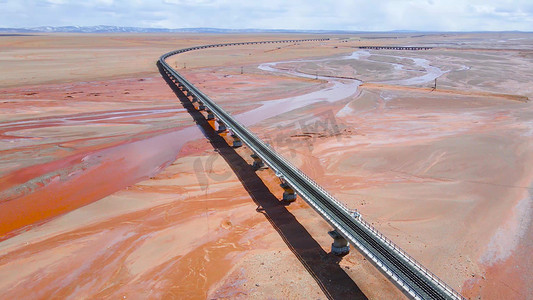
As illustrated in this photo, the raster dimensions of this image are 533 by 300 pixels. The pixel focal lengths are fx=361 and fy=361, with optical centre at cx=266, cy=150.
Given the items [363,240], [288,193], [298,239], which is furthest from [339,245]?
[288,193]

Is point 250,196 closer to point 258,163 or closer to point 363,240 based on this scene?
point 258,163

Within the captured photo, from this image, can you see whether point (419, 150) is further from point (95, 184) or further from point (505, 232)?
point (95, 184)

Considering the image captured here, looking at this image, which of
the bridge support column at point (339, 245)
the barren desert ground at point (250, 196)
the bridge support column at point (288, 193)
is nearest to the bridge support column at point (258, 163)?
the barren desert ground at point (250, 196)

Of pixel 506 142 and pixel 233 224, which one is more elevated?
pixel 506 142

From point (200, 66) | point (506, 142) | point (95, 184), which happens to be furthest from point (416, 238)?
point (200, 66)

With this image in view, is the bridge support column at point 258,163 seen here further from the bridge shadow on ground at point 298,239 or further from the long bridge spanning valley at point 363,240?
the long bridge spanning valley at point 363,240

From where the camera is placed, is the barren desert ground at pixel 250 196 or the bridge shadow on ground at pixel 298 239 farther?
the barren desert ground at pixel 250 196

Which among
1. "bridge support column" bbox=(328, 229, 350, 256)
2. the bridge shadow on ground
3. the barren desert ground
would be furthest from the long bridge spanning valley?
the barren desert ground

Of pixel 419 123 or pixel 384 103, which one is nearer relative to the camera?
pixel 419 123
